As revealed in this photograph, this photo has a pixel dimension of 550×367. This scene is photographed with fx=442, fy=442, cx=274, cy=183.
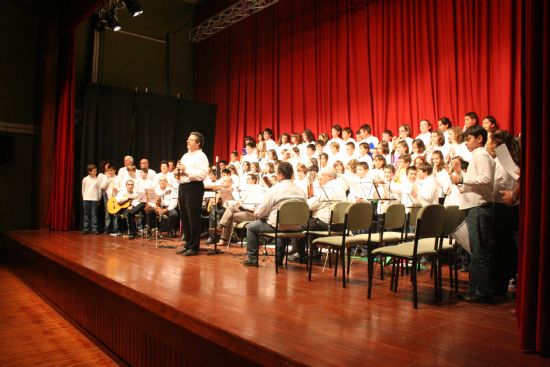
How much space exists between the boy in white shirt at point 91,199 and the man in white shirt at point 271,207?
4.55m

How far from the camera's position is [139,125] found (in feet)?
35.6

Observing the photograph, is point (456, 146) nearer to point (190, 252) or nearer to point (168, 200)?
point (190, 252)

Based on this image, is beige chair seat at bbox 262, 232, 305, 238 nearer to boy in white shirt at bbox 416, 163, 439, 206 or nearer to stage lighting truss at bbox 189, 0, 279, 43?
boy in white shirt at bbox 416, 163, 439, 206

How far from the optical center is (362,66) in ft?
28.7

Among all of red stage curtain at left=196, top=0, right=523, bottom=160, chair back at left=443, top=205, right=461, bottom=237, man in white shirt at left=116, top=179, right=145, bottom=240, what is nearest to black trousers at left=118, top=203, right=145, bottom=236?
man in white shirt at left=116, top=179, right=145, bottom=240

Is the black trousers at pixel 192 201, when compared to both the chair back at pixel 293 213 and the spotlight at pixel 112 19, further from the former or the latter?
the spotlight at pixel 112 19

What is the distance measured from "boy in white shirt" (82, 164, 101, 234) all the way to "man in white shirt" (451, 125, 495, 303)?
22.6ft

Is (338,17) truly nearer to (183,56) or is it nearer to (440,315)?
(183,56)

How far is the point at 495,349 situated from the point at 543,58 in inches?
60.8

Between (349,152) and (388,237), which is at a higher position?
(349,152)

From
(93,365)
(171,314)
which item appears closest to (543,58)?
(171,314)

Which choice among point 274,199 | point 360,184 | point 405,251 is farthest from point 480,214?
point 360,184

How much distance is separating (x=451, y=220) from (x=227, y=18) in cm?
901

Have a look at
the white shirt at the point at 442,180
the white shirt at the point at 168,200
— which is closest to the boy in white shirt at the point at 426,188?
the white shirt at the point at 442,180
